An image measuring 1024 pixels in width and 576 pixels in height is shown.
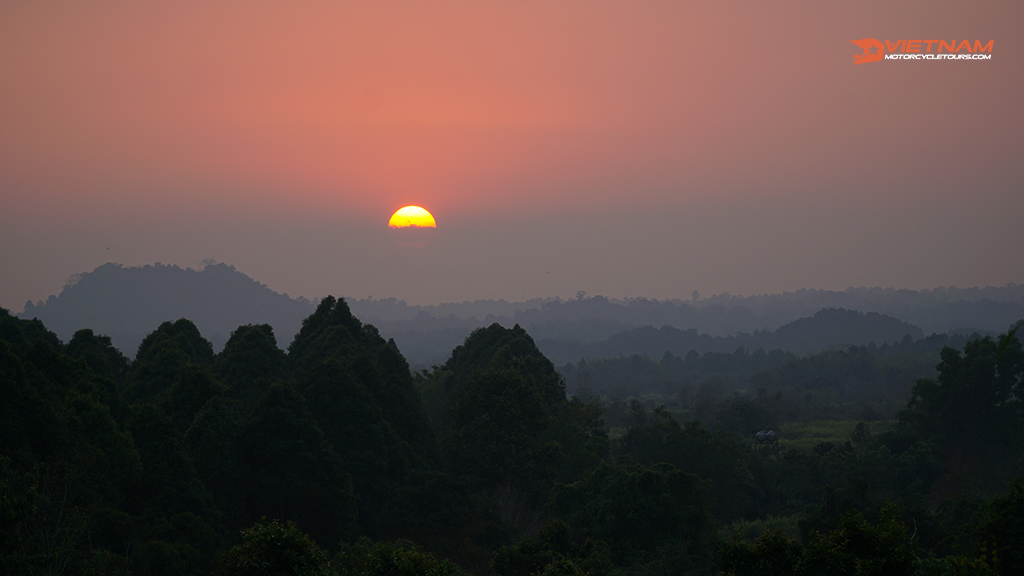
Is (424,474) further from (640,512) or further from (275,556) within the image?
(275,556)

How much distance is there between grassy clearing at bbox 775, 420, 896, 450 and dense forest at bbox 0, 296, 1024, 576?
13707mm

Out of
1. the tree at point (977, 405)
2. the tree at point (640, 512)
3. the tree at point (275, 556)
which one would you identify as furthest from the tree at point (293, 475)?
the tree at point (977, 405)

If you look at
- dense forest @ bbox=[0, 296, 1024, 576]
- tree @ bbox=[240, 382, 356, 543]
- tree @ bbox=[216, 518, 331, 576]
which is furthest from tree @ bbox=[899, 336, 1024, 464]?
tree @ bbox=[216, 518, 331, 576]

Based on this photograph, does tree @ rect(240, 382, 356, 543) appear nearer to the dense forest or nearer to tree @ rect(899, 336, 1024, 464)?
the dense forest

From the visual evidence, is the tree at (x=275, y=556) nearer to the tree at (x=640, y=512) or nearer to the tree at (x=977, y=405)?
the tree at (x=640, y=512)

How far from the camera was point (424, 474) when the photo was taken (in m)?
30.3

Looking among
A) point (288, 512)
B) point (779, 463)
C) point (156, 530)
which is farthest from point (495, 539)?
point (779, 463)

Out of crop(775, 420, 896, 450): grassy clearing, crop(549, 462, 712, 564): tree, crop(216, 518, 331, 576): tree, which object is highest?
crop(216, 518, 331, 576): tree

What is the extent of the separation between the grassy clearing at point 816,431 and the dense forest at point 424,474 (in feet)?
45.0

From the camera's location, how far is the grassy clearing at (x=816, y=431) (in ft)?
216

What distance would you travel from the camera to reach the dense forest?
15.8 metres

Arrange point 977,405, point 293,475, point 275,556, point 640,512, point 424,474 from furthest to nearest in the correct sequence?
point 977,405
point 424,474
point 640,512
point 293,475
point 275,556

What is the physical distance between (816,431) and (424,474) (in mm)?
56424

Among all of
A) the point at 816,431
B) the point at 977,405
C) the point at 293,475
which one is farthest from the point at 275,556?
the point at 816,431
